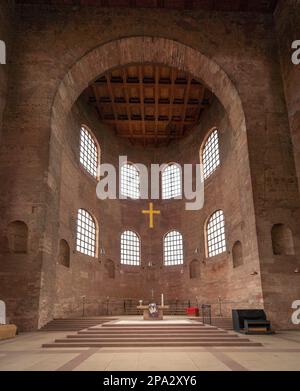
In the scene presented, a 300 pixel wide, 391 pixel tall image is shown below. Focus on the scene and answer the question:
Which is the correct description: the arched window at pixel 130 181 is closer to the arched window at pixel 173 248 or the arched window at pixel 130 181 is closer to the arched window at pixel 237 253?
the arched window at pixel 173 248

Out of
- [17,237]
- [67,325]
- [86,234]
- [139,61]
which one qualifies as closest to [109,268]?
[86,234]

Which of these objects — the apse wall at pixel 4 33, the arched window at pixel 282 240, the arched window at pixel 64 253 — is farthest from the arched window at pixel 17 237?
the arched window at pixel 282 240

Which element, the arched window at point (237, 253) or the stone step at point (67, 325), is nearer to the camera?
the stone step at point (67, 325)

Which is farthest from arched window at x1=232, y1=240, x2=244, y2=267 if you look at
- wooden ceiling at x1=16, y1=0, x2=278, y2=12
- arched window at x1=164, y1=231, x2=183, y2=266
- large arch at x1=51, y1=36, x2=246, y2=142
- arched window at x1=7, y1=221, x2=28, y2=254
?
wooden ceiling at x1=16, y1=0, x2=278, y2=12

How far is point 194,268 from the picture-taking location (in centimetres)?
2238

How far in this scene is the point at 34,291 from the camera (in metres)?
12.2

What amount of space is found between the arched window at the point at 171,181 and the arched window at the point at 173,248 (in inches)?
119

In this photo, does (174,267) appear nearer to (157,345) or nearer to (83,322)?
(83,322)

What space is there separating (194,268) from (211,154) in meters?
7.80

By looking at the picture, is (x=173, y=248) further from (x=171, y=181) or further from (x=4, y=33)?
(x=4, y=33)

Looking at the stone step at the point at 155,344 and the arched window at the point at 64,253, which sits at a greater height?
the arched window at the point at 64,253

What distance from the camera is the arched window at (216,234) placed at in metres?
19.6
